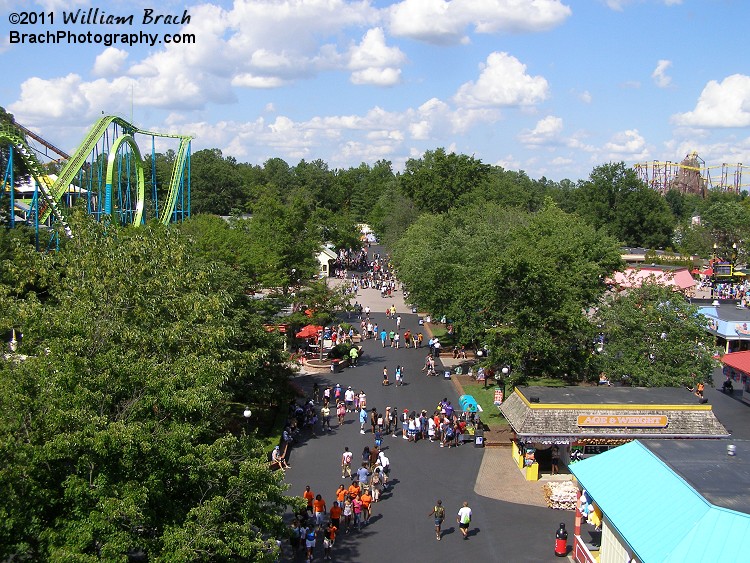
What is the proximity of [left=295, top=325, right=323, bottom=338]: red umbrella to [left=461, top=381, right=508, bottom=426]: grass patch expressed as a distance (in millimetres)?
7650

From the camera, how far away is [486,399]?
30938 mm

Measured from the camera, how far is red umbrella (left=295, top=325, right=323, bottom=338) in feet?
116

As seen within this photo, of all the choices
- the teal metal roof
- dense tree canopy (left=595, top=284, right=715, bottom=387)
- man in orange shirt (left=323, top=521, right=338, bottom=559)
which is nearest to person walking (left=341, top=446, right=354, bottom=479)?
man in orange shirt (left=323, top=521, right=338, bottom=559)

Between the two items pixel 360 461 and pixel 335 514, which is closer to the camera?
pixel 335 514

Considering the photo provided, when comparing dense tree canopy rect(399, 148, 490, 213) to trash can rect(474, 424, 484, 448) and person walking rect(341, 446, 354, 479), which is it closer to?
trash can rect(474, 424, 484, 448)

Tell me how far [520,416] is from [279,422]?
9513mm

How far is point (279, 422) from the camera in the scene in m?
27.1

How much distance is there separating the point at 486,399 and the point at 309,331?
9.66m

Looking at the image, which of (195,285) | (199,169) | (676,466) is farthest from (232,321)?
(199,169)

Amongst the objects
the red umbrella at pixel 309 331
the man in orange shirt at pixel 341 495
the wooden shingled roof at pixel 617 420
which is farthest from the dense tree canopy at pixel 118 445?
the red umbrella at pixel 309 331

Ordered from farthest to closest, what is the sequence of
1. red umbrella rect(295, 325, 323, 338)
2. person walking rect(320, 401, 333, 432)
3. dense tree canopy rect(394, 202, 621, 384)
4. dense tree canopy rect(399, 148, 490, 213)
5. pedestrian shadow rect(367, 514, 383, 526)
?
dense tree canopy rect(399, 148, 490, 213) → red umbrella rect(295, 325, 323, 338) → person walking rect(320, 401, 333, 432) → dense tree canopy rect(394, 202, 621, 384) → pedestrian shadow rect(367, 514, 383, 526)

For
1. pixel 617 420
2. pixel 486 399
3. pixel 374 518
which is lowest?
pixel 374 518

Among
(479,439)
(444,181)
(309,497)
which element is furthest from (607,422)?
(444,181)

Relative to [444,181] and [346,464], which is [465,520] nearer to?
[346,464]
